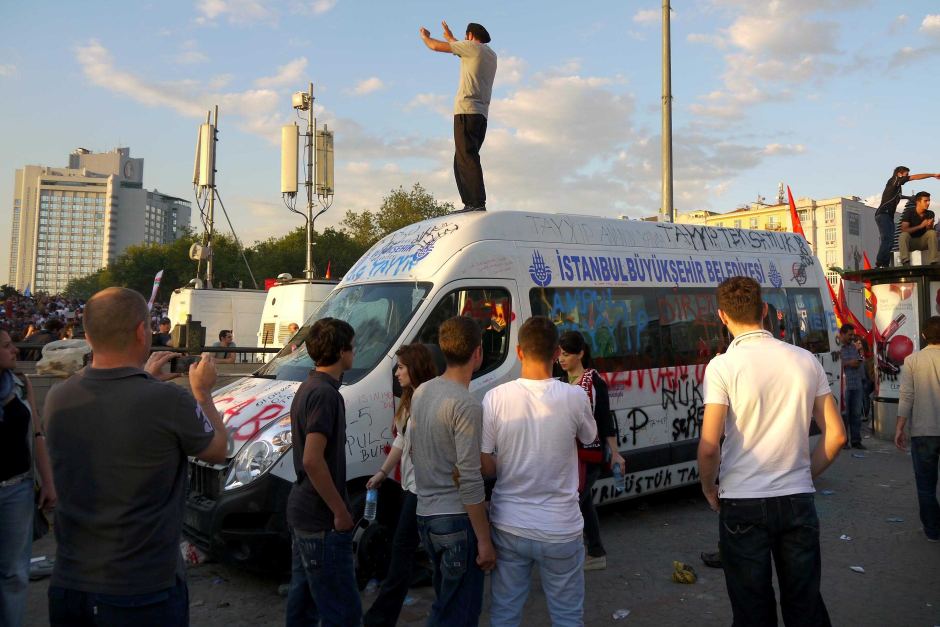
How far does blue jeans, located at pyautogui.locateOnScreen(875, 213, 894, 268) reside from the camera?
13609 mm

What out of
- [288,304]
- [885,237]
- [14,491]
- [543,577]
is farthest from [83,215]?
[543,577]

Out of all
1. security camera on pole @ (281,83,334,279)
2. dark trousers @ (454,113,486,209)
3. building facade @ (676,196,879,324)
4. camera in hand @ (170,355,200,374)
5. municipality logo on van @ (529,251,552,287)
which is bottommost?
camera in hand @ (170,355,200,374)

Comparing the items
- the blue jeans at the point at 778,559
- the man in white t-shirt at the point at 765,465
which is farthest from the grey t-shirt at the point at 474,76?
the blue jeans at the point at 778,559

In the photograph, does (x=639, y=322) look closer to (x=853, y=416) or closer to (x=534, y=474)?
(x=534, y=474)

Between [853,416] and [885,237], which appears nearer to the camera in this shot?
[853,416]

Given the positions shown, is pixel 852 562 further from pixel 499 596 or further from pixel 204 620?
pixel 204 620

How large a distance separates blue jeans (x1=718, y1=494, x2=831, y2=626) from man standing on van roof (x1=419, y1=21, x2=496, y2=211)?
4.86 meters

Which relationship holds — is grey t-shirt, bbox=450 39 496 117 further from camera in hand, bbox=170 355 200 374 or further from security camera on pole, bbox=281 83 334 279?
security camera on pole, bbox=281 83 334 279

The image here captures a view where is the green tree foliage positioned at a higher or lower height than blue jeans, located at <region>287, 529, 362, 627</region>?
higher

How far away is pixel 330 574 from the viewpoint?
339 centimetres

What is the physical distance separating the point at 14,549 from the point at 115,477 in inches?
78.8

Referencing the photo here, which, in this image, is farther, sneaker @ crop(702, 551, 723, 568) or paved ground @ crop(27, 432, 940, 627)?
sneaker @ crop(702, 551, 723, 568)

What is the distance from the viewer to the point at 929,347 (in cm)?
645

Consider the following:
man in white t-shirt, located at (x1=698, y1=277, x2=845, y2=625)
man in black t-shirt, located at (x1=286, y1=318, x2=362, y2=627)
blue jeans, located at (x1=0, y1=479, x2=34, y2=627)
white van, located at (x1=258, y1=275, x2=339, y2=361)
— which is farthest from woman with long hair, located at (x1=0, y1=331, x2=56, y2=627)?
white van, located at (x1=258, y1=275, x2=339, y2=361)
